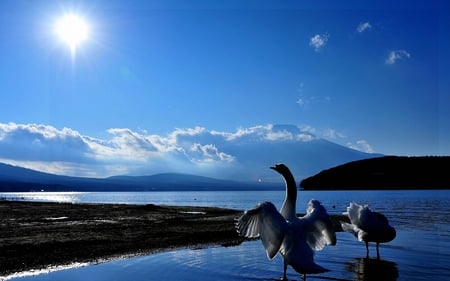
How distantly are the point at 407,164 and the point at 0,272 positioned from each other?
205 m

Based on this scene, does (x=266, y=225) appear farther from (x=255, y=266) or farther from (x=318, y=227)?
(x=255, y=266)

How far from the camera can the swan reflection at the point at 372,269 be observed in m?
13.5

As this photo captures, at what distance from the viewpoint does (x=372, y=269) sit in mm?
14859

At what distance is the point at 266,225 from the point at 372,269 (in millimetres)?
6056

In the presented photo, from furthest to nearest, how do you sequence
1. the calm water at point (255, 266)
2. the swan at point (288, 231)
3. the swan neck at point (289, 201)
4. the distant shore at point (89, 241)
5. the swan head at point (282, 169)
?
the distant shore at point (89, 241)
the swan head at point (282, 169)
the calm water at point (255, 266)
the swan neck at point (289, 201)
the swan at point (288, 231)

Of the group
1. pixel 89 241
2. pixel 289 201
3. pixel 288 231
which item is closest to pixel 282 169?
pixel 289 201

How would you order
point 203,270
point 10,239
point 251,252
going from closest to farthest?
point 203,270 < point 251,252 < point 10,239

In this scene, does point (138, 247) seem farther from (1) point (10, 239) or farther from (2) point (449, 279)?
(2) point (449, 279)

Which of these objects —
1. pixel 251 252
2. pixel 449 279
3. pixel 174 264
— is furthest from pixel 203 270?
pixel 449 279

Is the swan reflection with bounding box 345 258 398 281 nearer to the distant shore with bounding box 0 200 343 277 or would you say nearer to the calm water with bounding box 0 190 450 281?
the calm water with bounding box 0 190 450 281

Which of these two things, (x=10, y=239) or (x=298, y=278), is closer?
(x=298, y=278)

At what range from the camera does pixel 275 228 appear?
10.6 meters

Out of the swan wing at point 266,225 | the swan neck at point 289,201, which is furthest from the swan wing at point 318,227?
the swan wing at point 266,225

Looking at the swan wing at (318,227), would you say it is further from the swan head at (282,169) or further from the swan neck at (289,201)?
the swan head at (282,169)
